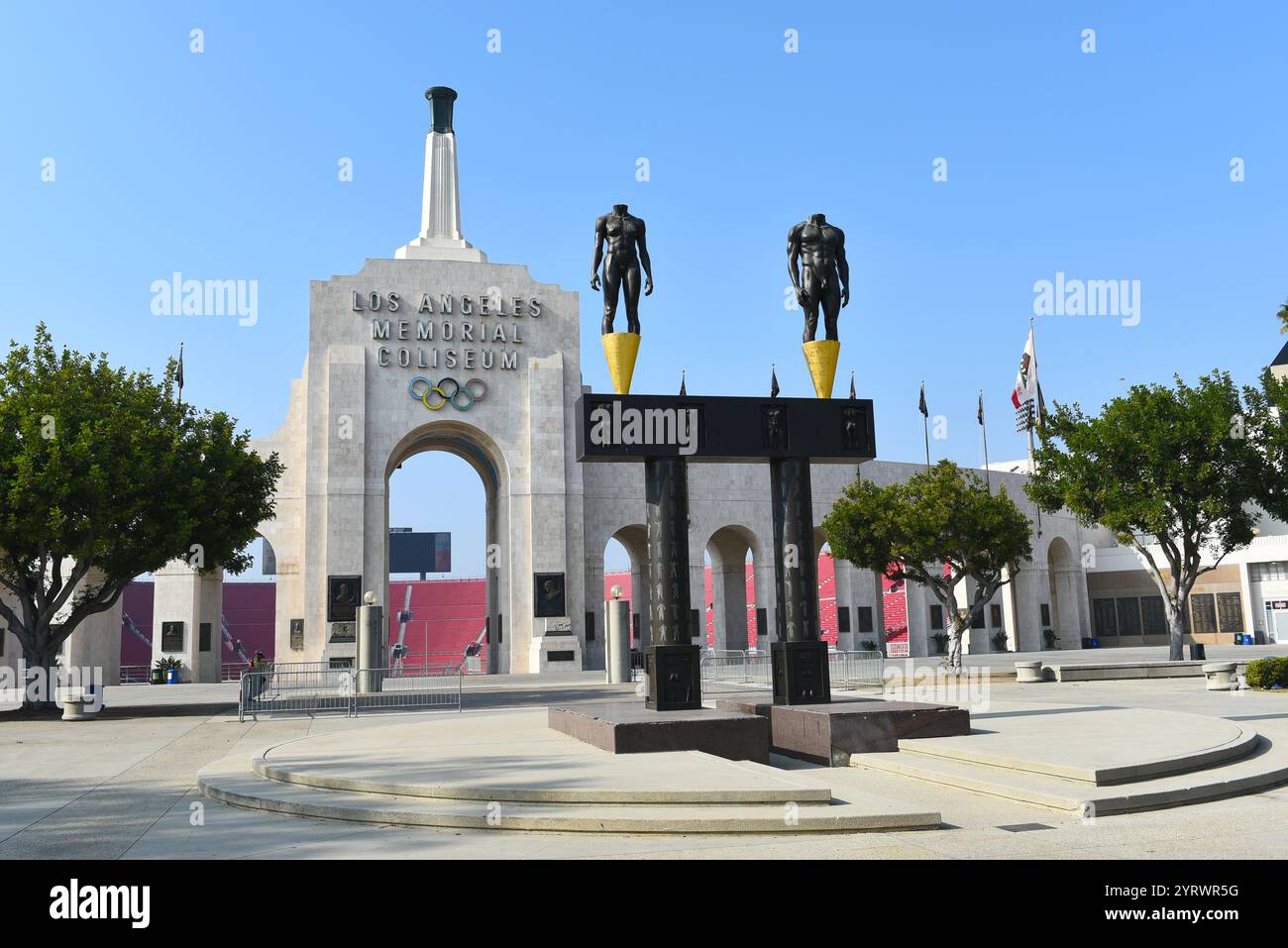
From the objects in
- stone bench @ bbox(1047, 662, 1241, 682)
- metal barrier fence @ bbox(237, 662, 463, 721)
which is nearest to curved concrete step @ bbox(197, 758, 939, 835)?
metal barrier fence @ bbox(237, 662, 463, 721)

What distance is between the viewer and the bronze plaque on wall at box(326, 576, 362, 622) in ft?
148

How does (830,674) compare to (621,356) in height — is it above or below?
below

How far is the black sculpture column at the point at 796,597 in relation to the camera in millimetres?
16125

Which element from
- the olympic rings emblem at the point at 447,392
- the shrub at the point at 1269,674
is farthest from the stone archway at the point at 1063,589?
the shrub at the point at 1269,674

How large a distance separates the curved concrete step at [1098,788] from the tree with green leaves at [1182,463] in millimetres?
21597

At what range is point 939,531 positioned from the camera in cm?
3594

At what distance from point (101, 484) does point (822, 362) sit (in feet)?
58.1

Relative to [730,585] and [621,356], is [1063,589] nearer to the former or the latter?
[730,585]

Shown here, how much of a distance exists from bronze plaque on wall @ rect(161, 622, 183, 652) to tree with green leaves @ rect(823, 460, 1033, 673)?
98.5 feet

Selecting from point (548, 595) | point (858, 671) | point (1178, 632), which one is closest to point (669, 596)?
point (858, 671)

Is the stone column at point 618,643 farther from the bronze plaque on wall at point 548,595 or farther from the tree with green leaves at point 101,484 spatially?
the tree with green leaves at point 101,484

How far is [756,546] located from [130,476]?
35210 mm

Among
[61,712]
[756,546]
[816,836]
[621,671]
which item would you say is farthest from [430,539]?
[816,836]
